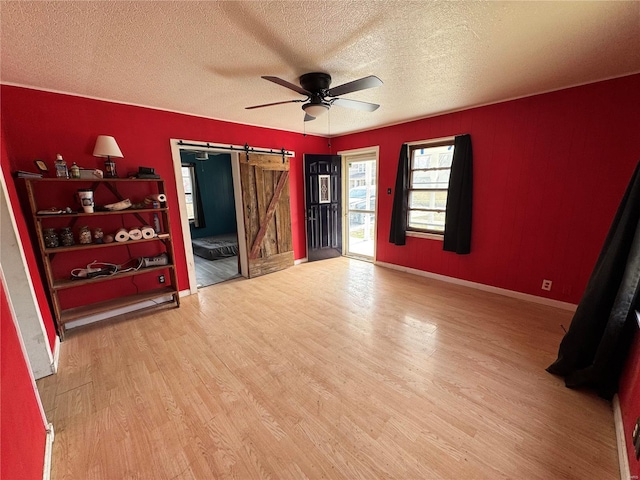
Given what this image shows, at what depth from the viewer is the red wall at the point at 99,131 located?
7.54 feet

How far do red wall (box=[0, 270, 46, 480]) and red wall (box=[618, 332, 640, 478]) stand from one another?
2.60 metres

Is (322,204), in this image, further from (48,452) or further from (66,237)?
(48,452)

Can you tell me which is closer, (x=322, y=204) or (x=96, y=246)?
(x=96, y=246)

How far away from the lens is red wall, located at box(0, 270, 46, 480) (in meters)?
0.97

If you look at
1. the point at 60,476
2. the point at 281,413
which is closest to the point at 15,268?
the point at 60,476

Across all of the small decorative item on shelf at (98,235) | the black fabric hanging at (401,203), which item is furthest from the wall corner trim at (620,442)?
the small decorative item on shelf at (98,235)

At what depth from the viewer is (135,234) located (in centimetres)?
282

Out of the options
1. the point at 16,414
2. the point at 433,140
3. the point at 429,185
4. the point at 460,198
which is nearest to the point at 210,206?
the point at 429,185

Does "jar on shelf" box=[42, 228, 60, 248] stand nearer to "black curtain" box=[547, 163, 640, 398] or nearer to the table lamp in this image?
the table lamp

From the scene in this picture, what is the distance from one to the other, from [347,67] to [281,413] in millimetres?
2619

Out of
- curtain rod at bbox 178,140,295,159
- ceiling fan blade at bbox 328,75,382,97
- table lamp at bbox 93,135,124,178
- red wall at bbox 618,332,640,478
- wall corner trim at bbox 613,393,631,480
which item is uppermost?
ceiling fan blade at bbox 328,75,382,97

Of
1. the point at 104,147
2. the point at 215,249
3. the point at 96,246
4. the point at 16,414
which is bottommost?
the point at 215,249

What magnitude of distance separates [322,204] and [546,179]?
10.5 feet

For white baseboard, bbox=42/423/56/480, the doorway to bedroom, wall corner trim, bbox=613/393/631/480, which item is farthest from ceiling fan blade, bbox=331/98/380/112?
the doorway to bedroom
